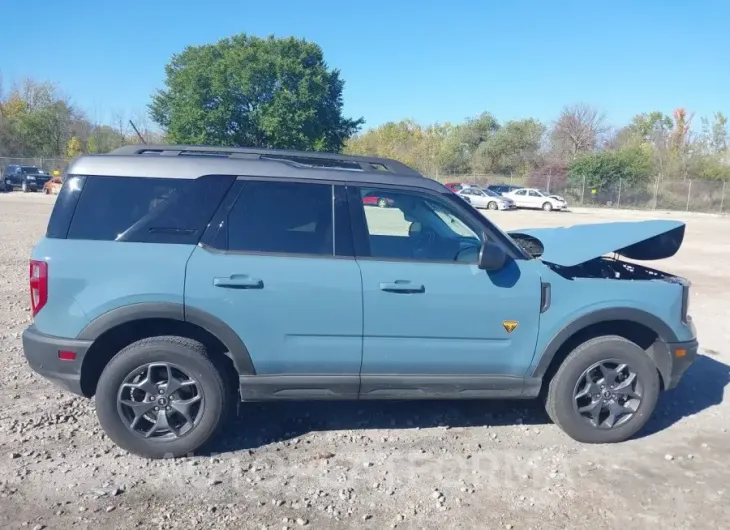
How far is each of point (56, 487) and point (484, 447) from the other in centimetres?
274

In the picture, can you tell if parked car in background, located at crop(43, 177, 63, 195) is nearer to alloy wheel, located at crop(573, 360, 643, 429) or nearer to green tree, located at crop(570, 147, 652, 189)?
green tree, located at crop(570, 147, 652, 189)

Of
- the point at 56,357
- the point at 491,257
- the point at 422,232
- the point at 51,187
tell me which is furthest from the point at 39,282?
the point at 51,187

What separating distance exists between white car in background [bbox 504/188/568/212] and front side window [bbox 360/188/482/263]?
38605 millimetres

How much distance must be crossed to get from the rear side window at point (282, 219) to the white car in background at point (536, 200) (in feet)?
128

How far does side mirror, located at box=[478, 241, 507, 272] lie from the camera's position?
4039mm

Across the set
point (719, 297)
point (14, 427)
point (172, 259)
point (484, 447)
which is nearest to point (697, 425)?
point (484, 447)

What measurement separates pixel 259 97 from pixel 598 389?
4163 centimetres

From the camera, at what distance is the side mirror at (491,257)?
4.04 m

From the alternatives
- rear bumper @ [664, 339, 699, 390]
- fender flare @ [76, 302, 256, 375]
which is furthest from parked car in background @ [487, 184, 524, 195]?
fender flare @ [76, 302, 256, 375]

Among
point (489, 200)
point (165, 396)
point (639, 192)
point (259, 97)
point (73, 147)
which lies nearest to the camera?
point (165, 396)

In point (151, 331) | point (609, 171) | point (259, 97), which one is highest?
point (259, 97)

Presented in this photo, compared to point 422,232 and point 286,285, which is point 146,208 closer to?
point 286,285

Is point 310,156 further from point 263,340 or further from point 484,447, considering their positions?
point 484,447

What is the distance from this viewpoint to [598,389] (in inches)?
177
